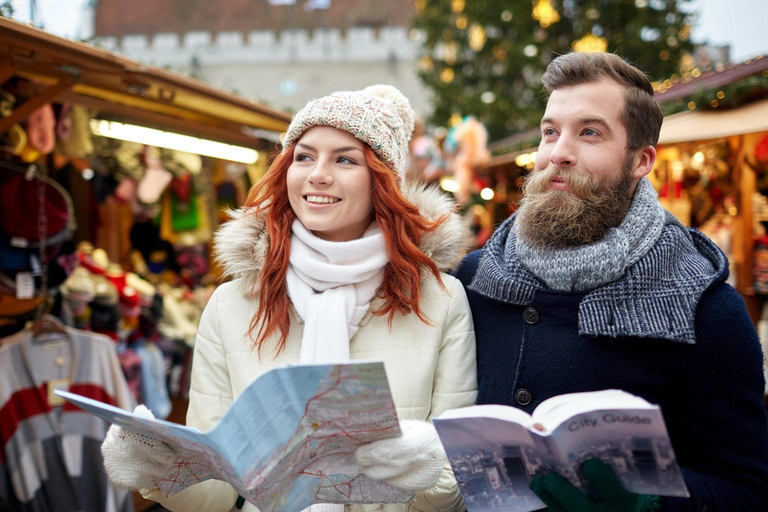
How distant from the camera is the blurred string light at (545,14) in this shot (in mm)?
11492

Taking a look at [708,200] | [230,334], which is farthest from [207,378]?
[708,200]

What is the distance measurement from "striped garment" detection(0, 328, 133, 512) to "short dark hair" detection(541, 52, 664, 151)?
2977mm

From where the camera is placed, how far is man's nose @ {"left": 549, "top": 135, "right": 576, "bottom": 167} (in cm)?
174

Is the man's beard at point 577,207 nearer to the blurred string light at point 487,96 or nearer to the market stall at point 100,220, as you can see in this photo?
the market stall at point 100,220

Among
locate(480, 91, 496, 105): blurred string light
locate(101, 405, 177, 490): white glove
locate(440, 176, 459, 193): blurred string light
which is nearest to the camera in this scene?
locate(101, 405, 177, 490): white glove

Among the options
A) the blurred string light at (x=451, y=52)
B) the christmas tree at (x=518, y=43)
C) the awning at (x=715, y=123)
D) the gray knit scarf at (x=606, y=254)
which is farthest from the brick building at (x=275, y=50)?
the gray knit scarf at (x=606, y=254)

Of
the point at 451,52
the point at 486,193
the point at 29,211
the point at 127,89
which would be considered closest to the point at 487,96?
the point at 451,52

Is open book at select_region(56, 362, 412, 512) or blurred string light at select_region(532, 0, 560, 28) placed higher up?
blurred string light at select_region(532, 0, 560, 28)

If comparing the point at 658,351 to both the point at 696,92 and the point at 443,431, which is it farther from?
the point at 696,92

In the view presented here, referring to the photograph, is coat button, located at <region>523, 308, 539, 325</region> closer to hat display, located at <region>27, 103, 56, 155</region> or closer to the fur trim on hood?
the fur trim on hood

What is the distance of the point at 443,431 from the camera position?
130 centimetres

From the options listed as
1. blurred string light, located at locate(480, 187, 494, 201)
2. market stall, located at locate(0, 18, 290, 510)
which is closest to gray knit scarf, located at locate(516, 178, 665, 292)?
market stall, located at locate(0, 18, 290, 510)

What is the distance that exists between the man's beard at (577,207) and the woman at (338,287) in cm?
33

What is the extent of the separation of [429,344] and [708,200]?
4385mm
